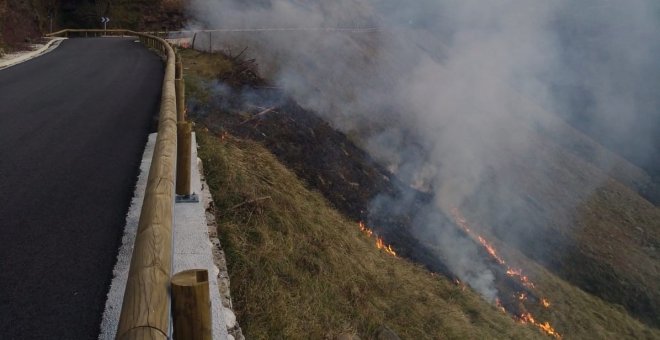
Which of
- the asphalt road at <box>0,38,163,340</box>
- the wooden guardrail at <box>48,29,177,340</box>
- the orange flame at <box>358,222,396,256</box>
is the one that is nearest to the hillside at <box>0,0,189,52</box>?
the asphalt road at <box>0,38,163,340</box>

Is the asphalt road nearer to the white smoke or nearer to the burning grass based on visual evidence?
the burning grass

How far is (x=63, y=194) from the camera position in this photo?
4.36 metres

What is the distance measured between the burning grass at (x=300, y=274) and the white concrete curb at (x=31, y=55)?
8306 mm

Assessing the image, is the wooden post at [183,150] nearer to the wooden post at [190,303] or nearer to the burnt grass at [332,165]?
the wooden post at [190,303]

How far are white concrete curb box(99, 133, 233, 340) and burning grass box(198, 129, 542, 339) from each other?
0.50 m

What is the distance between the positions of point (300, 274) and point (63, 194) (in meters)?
2.92

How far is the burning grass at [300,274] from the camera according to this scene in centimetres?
438

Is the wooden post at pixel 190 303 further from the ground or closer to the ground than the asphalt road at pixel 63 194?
further from the ground

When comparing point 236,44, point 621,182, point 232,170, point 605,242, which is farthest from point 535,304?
point 621,182

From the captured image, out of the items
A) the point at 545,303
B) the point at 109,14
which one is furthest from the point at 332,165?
the point at 109,14

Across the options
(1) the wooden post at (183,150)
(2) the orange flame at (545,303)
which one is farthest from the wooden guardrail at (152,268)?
(2) the orange flame at (545,303)

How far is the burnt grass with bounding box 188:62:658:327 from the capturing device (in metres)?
12.8

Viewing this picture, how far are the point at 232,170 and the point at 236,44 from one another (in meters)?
20.4

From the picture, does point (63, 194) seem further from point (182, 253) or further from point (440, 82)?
point (440, 82)
